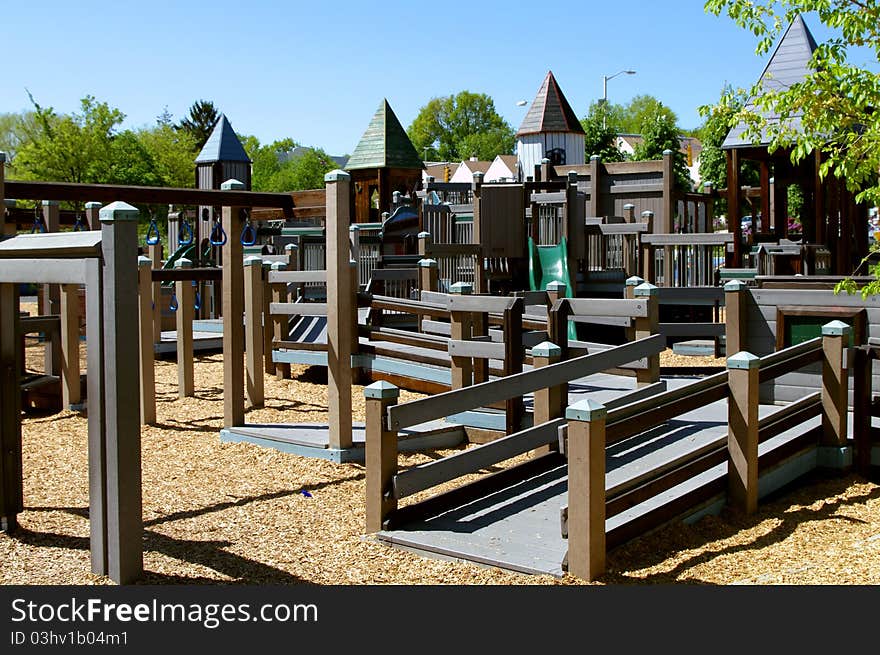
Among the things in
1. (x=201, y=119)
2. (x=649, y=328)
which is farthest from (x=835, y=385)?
(x=201, y=119)

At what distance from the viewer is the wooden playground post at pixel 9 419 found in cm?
652

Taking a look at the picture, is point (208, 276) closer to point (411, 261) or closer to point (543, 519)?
point (543, 519)

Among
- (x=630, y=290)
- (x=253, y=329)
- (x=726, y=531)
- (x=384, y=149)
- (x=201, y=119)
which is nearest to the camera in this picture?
(x=726, y=531)

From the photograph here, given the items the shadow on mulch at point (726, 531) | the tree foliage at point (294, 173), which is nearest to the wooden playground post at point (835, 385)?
the shadow on mulch at point (726, 531)

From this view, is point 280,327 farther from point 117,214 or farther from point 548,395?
point 117,214

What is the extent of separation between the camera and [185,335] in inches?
479

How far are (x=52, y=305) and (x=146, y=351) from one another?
616cm

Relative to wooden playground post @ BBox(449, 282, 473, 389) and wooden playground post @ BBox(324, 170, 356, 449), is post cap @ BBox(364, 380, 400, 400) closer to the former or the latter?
wooden playground post @ BBox(324, 170, 356, 449)

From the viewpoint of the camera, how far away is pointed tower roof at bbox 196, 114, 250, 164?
29.9 meters

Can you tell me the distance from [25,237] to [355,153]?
26.4 m

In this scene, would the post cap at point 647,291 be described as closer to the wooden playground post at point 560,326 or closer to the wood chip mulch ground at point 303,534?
the wooden playground post at point 560,326

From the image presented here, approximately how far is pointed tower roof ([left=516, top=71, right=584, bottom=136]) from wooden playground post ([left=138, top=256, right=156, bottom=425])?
109 ft

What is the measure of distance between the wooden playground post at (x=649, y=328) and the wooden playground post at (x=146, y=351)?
5267mm

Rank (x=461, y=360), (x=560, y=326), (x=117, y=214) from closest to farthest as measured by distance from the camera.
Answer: (x=117, y=214) → (x=560, y=326) → (x=461, y=360)
